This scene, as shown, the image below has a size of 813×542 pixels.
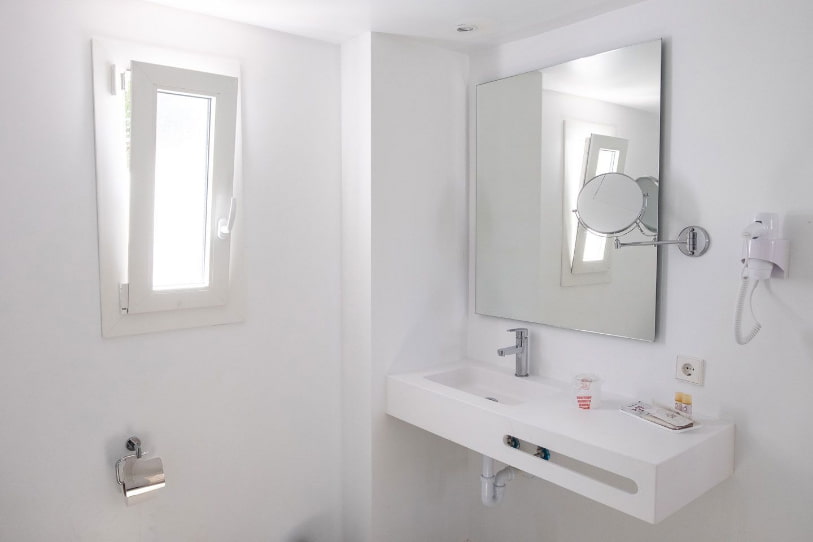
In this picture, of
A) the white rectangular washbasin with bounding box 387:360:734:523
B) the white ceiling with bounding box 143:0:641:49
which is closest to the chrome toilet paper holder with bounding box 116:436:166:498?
the white rectangular washbasin with bounding box 387:360:734:523

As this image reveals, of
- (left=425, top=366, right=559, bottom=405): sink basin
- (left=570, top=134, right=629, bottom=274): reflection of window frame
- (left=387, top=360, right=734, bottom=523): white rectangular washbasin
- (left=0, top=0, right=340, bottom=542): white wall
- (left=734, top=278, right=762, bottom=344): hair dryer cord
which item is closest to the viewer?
(left=387, top=360, right=734, bottom=523): white rectangular washbasin

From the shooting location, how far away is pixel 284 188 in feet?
8.19

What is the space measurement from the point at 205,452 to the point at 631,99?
215 cm

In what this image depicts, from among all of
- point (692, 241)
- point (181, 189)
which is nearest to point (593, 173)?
point (692, 241)

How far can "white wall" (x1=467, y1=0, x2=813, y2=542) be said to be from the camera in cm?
173

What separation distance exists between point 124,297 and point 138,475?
64cm

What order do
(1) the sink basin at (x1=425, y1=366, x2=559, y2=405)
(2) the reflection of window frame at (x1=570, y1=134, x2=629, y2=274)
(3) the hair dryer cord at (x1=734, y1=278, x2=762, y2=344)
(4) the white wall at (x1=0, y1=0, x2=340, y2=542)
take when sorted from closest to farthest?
(3) the hair dryer cord at (x1=734, y1=278, x2=762, y2=344) → (4) the white wall at (x1=0, y1=0, x2=340, y2=542) → (2) the reflection of window frame at (x1=570, y1=134, x2=629, y2=274) → (1) the sink basin at (x1=425, y1=366, x2=559, y2=405)

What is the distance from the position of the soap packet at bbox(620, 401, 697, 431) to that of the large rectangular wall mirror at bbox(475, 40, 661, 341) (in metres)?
0.25

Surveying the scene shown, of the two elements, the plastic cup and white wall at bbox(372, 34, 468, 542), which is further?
white wall at bbox(372, 34, 468, 542)

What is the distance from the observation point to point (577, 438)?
1.79 meters

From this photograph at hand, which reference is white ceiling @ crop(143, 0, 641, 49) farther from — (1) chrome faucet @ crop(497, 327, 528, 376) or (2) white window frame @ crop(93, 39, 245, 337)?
(1) chrome faucet @ crop(497, 327, 528, 376)

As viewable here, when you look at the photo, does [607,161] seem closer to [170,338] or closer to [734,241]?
[734,241]

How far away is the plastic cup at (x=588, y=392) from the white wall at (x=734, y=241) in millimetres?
189

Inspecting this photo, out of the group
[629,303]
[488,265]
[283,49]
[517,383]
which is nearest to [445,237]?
[488,265]
